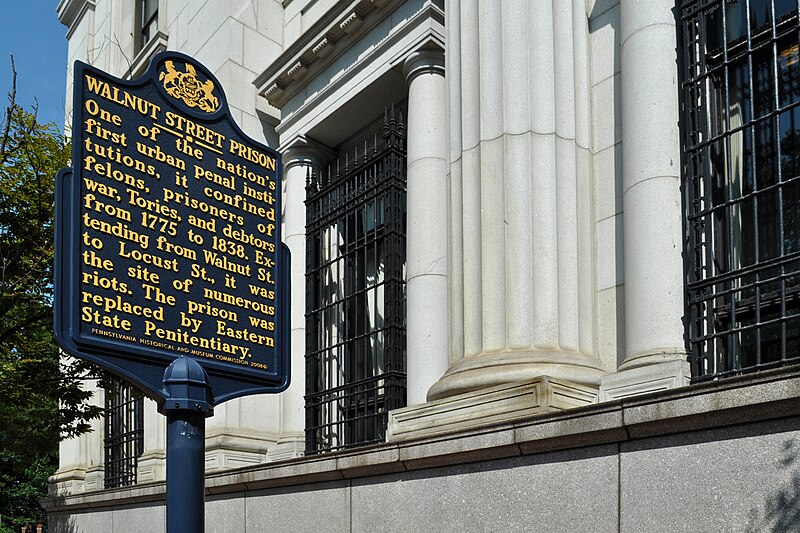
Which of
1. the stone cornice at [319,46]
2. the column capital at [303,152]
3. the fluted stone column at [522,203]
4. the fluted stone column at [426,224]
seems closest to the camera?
the fluted stone column at [522,203]

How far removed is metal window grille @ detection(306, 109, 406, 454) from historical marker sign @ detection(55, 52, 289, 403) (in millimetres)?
6266

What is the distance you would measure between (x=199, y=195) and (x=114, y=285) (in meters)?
1.02

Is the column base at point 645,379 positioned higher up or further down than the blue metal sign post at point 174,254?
further down

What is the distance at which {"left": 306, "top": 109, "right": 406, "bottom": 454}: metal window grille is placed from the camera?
13953mm

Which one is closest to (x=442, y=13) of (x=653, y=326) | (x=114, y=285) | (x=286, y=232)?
(x=286, y=232)

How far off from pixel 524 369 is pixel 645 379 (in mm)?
1254

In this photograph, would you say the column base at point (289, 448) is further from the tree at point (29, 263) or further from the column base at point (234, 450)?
the tree at point (29, 263)

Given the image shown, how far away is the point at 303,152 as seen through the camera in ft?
55.4

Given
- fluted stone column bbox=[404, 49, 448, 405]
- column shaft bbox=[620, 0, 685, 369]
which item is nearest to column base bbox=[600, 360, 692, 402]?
column shaft bbox=[620, 0, 685, 369]

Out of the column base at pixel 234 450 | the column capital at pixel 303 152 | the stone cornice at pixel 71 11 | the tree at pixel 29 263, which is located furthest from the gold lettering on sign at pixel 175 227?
the stone cornice at pixel 71 11

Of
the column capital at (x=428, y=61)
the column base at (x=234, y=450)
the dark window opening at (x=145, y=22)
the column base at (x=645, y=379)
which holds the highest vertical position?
the dark window opening at (x=145, y=22)

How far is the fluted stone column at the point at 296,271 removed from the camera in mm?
15664

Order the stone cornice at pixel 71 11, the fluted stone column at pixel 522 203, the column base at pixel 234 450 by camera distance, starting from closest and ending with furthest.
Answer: the fluted stone column at pixel 522 203, the column base at pixel 234 450, the stone cornice at pixel 71 11

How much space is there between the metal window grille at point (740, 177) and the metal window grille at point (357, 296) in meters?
5.25
